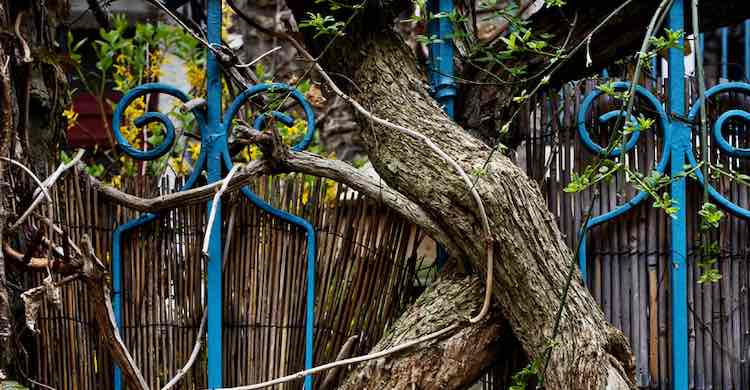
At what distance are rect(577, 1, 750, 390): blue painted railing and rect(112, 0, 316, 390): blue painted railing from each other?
802mm

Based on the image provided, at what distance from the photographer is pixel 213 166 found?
2.68 metres

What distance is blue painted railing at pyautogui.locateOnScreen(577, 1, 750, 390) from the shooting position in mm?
2625

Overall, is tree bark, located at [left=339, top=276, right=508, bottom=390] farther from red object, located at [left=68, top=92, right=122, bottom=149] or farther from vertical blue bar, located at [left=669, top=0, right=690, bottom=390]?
red object, located at [left=68, top=92, right=122, bottom=149]

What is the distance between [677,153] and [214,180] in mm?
1330

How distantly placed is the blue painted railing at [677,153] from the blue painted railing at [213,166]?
0.80 metres

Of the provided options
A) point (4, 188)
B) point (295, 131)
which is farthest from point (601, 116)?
point (295, 131)

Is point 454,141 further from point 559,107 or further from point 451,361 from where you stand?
point 451,361

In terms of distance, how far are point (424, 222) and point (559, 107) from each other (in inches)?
22.4

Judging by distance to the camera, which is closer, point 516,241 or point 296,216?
point 516,241

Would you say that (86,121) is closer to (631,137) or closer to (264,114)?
(264,114)

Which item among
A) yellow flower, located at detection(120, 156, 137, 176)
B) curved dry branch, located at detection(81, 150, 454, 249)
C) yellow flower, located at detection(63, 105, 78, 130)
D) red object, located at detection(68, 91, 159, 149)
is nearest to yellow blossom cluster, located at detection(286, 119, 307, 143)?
yellow flower, located at detection(120, 156, 137, 176)

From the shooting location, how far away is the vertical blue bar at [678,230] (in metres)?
2.62

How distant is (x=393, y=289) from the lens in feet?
8.96

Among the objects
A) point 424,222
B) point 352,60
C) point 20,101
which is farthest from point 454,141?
point 20,101
